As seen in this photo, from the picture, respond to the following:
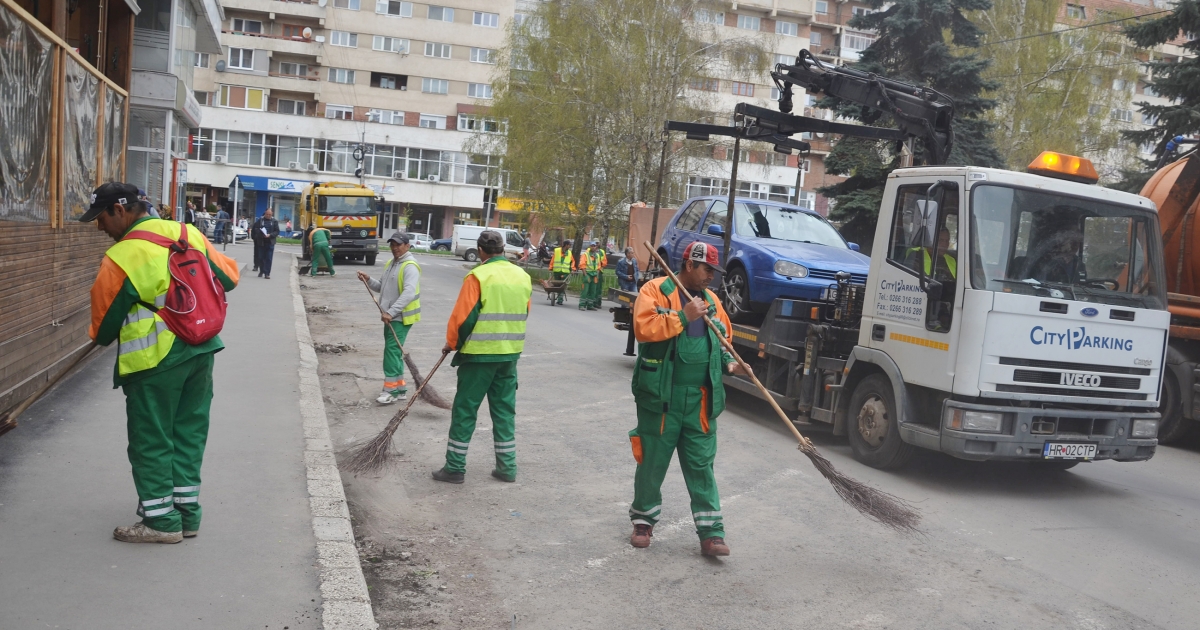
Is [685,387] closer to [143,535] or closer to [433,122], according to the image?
[143,535]

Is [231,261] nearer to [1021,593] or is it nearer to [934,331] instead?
[1021,593]

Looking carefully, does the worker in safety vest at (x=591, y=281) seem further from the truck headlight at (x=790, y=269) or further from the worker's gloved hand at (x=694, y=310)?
the worker's gloved hand at (x=694, y=310)

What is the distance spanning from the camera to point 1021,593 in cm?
540

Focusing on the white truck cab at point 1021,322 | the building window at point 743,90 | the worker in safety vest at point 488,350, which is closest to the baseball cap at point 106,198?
the worker in safety vest at point 488,350

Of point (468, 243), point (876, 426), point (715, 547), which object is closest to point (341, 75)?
point (468, 243)

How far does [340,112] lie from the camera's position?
207 feet

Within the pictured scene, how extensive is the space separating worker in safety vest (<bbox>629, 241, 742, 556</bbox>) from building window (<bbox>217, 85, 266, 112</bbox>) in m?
61.5

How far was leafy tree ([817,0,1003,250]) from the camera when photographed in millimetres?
25953

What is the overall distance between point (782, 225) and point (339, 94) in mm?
55704

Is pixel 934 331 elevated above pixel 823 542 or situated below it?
above

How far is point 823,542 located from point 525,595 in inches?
81.0

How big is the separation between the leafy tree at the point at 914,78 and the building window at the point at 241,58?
150ft

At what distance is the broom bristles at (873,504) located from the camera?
5.83 meters

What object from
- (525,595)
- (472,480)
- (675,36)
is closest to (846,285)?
(472,480)
